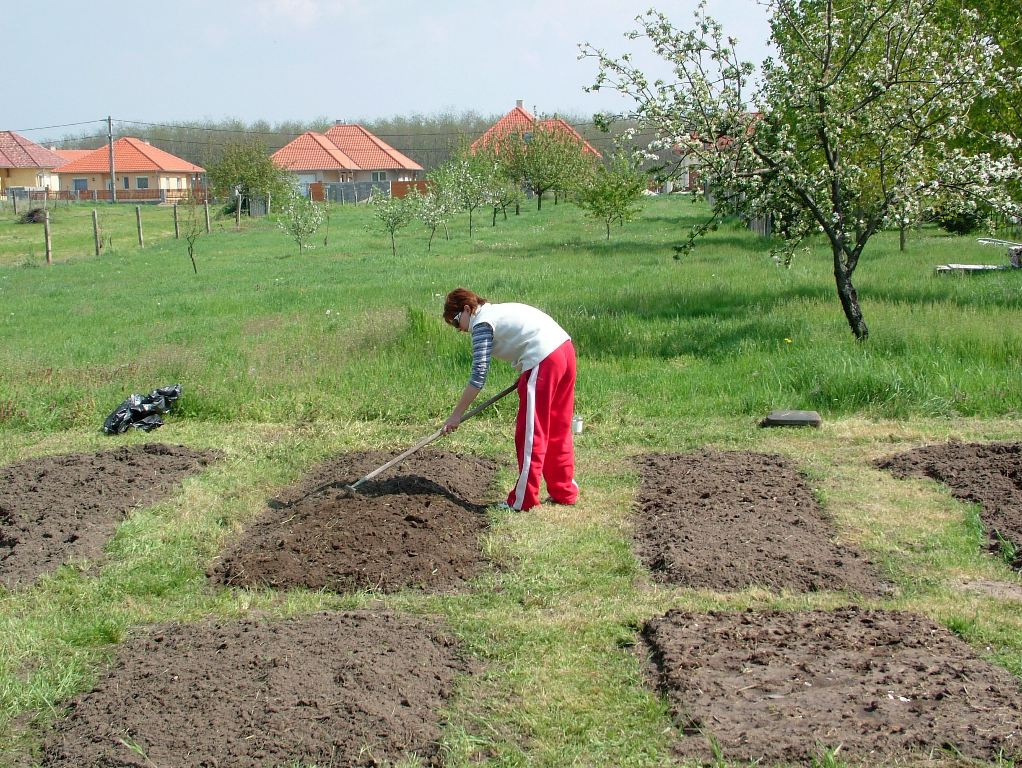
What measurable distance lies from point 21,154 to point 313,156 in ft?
64.6

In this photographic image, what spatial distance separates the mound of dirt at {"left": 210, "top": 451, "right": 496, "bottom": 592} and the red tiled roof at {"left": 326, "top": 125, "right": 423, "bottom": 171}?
73396 millimetres

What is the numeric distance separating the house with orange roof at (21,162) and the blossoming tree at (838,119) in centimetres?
6321

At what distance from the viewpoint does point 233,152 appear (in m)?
52.1

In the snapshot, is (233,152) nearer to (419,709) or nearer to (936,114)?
Answer: (936,114)

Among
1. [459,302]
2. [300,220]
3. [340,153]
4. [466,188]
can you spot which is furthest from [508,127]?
[459,302]

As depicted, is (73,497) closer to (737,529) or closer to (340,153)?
(737,529)

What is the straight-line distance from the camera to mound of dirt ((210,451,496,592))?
18.3 feet

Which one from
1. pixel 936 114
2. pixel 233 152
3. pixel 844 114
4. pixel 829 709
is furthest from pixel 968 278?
pixel 233 152

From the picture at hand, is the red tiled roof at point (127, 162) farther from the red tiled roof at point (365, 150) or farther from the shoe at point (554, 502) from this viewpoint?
the shoe at point (554, 502)

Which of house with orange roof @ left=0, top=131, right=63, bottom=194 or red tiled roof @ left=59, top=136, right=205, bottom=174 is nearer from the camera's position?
house with orange roof @ left=0, top=131, right=63, bottom=194

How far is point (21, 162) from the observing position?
65000mm

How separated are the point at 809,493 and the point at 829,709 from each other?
3076 millimetres

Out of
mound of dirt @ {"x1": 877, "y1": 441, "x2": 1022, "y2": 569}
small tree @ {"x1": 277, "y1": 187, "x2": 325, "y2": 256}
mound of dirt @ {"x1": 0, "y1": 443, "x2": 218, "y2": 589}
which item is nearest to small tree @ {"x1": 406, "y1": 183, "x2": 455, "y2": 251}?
small tree @ {"x1": 277, "y1": 187, "x2": 325, "y2": 256}

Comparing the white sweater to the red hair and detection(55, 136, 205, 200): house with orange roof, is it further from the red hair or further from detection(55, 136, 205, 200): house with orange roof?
detection(55, 136, 205, 200): house with orange roof
